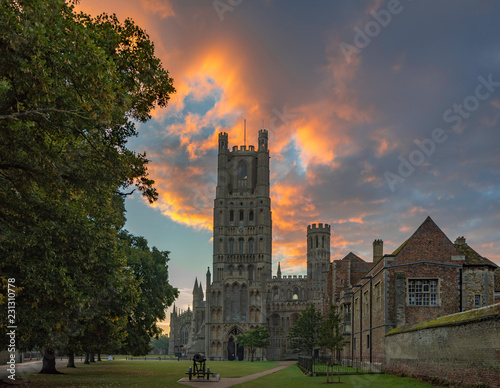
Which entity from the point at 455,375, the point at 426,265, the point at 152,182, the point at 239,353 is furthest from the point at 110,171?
the point at 239,353

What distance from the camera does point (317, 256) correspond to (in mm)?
127062

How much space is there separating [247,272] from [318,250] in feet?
81.8

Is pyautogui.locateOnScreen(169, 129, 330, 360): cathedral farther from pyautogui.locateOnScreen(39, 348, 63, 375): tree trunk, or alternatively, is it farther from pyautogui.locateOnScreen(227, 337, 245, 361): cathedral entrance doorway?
pyautogui.locateOnScreen(39, 348, 63, 375): tree trunk

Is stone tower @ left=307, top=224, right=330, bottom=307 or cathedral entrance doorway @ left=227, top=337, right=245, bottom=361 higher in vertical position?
stone tower @ left=307, top=224, right=330, bottom=307

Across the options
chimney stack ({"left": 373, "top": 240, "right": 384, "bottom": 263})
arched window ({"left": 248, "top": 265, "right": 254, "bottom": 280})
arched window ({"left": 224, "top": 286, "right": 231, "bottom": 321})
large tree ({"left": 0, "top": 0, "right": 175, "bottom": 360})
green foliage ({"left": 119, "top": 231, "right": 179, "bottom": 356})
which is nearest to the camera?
large tree ({"left": 0, "top": 0, "right": 175, "bottom": 360})

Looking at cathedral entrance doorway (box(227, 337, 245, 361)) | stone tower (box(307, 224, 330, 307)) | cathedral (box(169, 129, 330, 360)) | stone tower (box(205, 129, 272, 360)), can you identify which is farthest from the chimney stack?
stone tower (box(307, 224, 330, 307))

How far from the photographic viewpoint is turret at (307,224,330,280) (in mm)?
125812

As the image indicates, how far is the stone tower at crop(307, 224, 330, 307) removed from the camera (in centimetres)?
12327

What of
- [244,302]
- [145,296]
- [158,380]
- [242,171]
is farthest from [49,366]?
[242,171]

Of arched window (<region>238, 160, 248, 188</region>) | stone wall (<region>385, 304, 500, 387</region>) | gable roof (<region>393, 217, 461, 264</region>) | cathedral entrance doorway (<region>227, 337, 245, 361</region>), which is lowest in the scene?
cathedral entrance doorway (<region>227, 337, 245, 361</region>)

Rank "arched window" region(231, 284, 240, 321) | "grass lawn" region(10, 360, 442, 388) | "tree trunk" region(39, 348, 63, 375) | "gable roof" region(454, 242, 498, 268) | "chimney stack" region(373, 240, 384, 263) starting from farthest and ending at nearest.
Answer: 1. "arched window" region(231, 284, 240, 321)
2. "chimney stack" region(373, 240, 384, 263)
3. "tree trunk" region(39, 348, 63, 375)
4. "gable roof" region(454, 242, 498, 268)
5. "grass lawn" region(10, 360, 442, 388)

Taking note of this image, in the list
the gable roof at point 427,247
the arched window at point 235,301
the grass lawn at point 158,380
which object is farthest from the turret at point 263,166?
the gable roof at point 427,247

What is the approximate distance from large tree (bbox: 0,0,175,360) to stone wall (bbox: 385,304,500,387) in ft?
37.8

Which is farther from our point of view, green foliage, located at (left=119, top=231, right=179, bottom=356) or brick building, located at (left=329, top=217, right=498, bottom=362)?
green foliage, located at (left=119, top=231, right=179, bottom=356)
